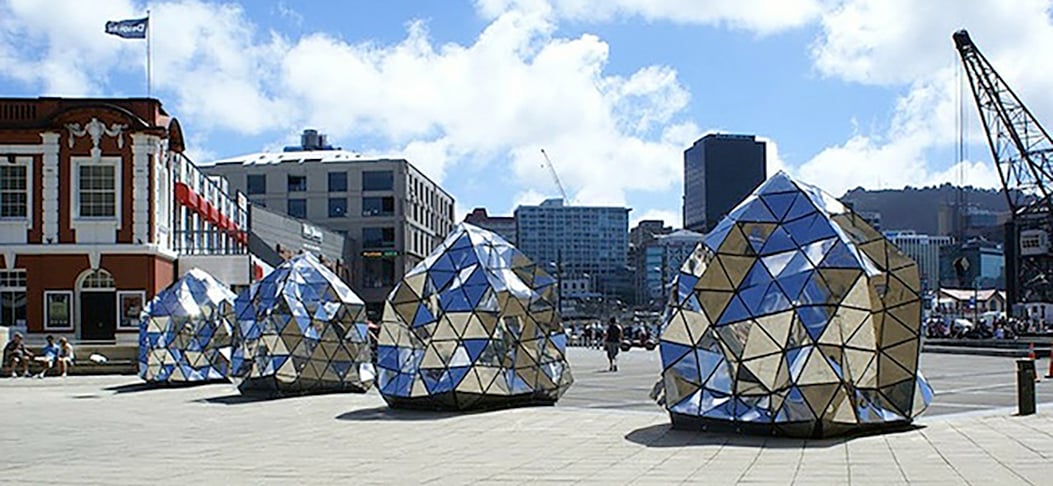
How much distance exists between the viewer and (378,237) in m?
104

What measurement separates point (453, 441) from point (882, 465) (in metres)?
5.87

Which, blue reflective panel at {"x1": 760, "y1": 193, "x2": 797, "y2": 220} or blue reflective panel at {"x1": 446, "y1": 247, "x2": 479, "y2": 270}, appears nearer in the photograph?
blue reflective panel at {"x1": 760, "y1": 193, "x2": 797, "y2": 220}

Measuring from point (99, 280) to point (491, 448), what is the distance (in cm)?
3350

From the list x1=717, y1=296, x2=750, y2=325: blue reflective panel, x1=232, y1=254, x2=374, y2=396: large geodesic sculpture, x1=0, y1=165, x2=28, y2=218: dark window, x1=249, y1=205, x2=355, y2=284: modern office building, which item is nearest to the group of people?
x1=0, y1=165, x2=28, y2=218: dark window

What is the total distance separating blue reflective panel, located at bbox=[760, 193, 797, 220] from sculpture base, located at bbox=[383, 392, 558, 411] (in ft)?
20.2

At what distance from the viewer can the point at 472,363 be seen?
19594mm

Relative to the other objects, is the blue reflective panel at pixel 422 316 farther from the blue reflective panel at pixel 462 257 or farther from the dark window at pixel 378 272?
the dark window at pixel 378 272

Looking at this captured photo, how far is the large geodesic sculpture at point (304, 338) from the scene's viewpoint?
2442cm

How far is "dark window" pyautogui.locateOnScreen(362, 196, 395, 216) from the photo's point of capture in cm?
10412

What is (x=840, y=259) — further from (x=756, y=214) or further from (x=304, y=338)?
(x=304, y=338)

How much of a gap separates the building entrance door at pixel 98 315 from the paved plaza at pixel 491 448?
71.9 ft

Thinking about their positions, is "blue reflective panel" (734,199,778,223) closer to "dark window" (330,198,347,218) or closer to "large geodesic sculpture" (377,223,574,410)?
"large geodesic sculpture" (377,223,574,410)

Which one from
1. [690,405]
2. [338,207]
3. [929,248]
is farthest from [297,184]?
[929,248]

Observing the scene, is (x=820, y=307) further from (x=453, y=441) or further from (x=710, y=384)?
(x=453, y=441)
